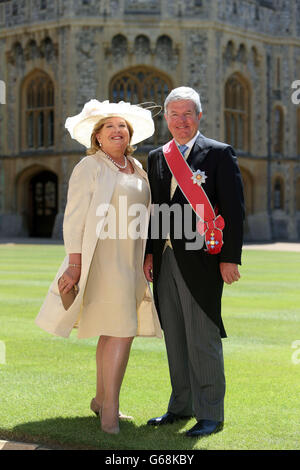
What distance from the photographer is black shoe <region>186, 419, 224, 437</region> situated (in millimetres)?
4359

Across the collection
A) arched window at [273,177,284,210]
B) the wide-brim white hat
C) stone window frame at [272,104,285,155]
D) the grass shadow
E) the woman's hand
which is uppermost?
stone window frame at [272,104,285,155]

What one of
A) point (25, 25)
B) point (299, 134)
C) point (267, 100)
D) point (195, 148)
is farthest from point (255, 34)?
point (195, 148)

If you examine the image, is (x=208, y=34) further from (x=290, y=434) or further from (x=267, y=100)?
(x=290, y=434)

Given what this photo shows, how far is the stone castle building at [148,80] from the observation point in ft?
106

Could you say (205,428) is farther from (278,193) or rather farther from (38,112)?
(278,193)

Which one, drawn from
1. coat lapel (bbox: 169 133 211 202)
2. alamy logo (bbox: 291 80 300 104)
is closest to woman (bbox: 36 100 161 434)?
coat lapel (bbox: 169 133 211 202)

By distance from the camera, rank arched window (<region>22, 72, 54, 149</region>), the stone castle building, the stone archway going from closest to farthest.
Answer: the stone castle building → arched window (<region>22, 72, 54, 149</region>) → the stone archway

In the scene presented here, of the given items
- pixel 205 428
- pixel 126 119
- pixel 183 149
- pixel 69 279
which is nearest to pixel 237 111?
pixel 126 119

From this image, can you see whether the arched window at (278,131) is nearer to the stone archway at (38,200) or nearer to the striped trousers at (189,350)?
the stone archway at (38,200)

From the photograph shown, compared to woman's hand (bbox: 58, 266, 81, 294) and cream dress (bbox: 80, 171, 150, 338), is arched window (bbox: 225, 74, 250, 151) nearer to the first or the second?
cream dress (bbox: 80, 171, 150, 338)

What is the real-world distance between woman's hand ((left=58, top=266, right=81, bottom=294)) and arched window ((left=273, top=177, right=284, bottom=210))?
104 feet

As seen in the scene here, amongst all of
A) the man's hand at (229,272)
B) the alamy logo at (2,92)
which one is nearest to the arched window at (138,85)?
the alamy logo at (2,92)

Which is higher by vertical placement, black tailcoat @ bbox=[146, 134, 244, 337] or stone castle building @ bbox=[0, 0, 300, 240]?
stone castle building @ bbox=[0, 0, 300, 240]

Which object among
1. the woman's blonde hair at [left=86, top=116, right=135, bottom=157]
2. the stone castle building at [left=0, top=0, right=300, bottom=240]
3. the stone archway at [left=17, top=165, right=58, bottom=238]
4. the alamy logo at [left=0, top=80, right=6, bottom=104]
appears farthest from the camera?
the alamy logo at [left=0, top=80, right=6, bottom=104]
